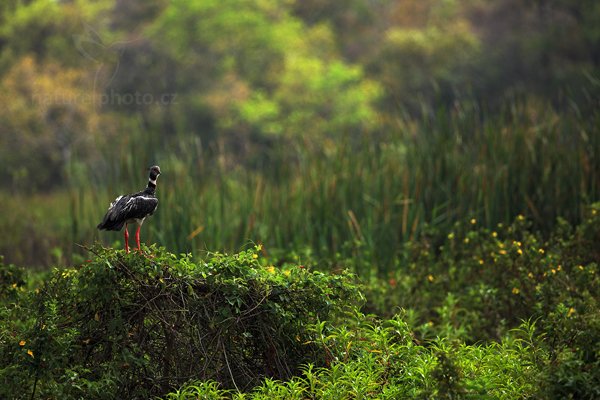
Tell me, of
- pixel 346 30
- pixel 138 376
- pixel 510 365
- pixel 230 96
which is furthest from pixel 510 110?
pixel 346 30

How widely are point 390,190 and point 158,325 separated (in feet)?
14.5

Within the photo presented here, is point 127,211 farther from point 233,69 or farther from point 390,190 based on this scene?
point 233,69

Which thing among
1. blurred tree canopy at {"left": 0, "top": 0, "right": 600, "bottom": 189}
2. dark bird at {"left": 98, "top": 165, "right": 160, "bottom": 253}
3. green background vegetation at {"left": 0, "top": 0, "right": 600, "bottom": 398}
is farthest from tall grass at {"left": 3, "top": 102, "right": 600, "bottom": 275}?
blurred tree canopy at {"left": 0, "top": 0, "right": 600, "bottom": 189}

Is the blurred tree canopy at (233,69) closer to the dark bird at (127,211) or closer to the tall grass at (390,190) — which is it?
the tall grass at (390,190)

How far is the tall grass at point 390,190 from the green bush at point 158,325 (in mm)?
3088

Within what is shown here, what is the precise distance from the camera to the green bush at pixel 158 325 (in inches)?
167

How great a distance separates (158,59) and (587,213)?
73.4ft

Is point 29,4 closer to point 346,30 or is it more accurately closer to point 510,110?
point 346,30

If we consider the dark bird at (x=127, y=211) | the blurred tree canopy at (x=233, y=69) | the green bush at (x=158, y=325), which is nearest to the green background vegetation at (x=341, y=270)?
the green bush at (x=158, y=325)

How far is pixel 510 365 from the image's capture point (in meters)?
4.52

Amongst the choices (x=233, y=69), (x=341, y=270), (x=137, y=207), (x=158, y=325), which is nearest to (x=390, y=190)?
(x=341, y=270)

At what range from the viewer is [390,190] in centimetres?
862

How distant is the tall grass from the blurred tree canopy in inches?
615

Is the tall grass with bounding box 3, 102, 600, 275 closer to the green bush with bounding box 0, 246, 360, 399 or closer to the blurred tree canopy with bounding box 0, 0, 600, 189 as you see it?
the green bush with bounding box 0, 246, 360, 399
